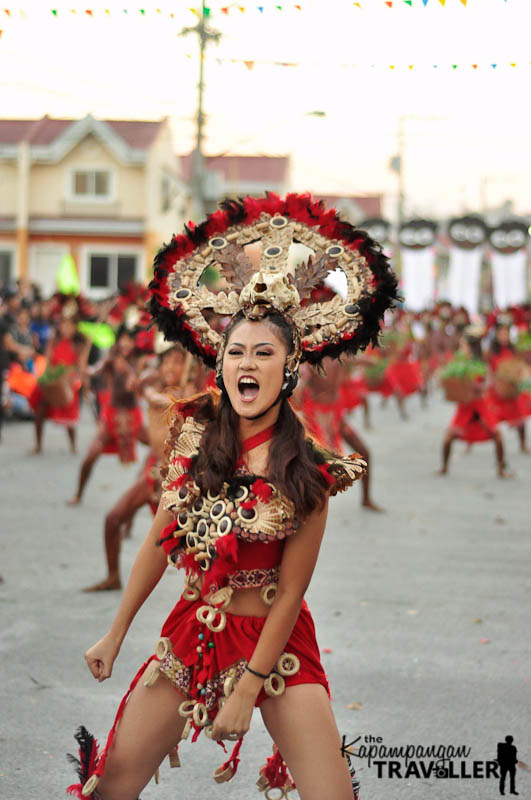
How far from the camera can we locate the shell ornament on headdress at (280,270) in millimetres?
3516

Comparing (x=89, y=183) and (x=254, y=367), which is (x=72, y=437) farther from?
(x=89, y=183)

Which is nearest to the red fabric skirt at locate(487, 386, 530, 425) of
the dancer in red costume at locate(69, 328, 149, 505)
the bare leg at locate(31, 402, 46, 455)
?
the bare leg at locate(31, 402, 46, 455)

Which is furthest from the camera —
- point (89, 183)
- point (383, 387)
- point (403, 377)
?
point (89, 183)

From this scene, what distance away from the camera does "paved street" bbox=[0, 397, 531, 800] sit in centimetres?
446

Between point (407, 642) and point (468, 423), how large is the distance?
7302mm

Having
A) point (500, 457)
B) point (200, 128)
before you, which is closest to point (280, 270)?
point (500, 457)

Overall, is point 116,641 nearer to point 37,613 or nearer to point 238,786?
point 238,786

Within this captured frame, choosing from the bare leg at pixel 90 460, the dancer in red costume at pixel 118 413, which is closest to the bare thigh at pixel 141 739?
the dancer in red costume at pixel 118 413

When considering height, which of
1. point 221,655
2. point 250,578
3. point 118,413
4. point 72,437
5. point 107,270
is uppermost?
point 107,270

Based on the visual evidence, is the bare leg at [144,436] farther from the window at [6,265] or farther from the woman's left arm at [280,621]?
the window at [6,265]

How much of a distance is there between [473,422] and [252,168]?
38182mm

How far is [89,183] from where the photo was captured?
3791 cm

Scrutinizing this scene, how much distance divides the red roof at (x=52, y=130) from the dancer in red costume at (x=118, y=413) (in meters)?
28.4

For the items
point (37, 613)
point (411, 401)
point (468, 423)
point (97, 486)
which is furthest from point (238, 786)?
point (411, 401)
